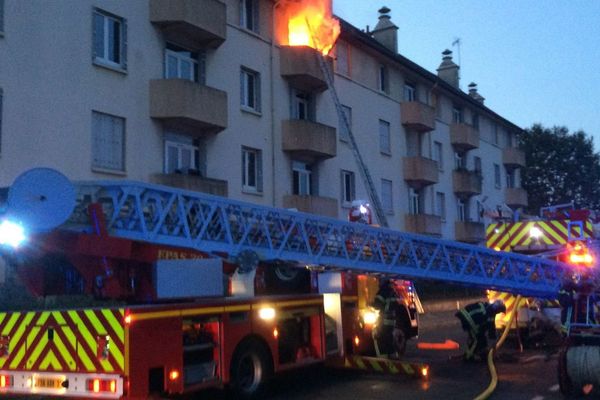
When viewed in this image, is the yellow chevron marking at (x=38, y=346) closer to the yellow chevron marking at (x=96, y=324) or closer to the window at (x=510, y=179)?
the yellow chevron marking at (x=96, y=324)

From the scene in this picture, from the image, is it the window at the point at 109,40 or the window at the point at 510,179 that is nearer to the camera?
the window at the point at 109,40

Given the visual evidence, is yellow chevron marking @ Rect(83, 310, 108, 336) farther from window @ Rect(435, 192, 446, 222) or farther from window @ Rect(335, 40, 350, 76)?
window @ Rect(435, 192, 446, 222)

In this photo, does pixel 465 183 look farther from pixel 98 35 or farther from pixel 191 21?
pixel 98 35

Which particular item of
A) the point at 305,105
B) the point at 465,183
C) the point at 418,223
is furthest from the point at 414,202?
the point at 305,105

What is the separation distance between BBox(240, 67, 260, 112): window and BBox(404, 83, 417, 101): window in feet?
37.8

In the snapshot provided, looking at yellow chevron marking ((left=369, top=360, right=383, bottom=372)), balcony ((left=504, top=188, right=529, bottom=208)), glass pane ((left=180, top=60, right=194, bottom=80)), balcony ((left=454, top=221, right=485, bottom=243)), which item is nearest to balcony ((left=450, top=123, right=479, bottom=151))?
balcony ((left=454, top=221, right=485, bottom=243))

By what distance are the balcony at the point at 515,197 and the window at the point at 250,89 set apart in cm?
2581

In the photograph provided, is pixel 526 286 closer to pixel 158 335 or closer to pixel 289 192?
pixel 158 335

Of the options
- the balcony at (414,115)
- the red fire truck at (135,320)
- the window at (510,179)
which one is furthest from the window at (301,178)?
the window at (510,179)

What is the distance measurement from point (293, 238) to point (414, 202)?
76.7 ft

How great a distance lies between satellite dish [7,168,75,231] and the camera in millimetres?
7066

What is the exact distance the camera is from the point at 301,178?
2486 centimetres

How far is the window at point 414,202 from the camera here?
104 ft

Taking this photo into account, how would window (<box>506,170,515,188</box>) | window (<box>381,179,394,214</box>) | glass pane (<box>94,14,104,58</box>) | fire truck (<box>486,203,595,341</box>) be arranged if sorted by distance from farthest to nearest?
1. window (<box>506,170,515,188</box>)
2. window (<box>381,179,394,214</box>)
3. glass pane (<box>94,14,104,58</box>)
4. fire truck (<box>486,203,595,341</box>)
